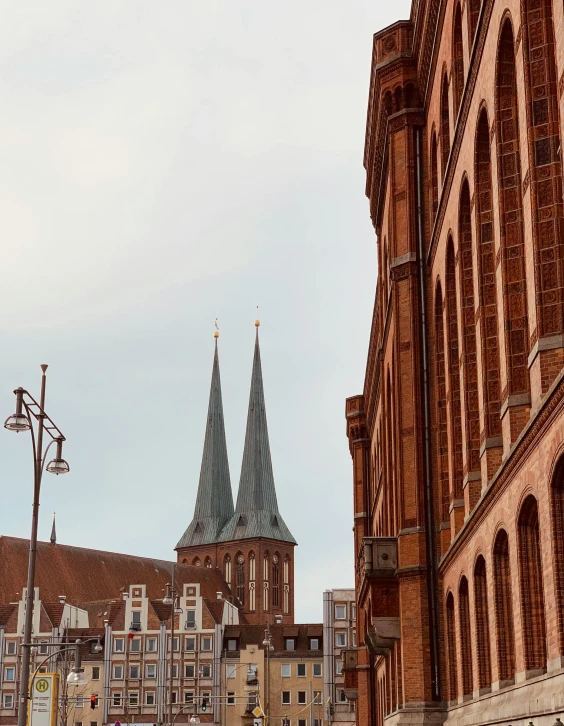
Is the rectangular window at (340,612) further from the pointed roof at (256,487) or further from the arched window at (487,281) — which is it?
the arched window at (487,281)

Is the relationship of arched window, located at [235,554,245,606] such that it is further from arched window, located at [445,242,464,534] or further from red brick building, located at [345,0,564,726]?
arched window, located at [445,242,464,534]

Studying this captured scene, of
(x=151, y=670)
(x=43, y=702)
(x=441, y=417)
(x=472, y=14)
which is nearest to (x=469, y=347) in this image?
(x=472, y=14)

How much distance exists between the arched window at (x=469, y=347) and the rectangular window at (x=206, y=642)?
8807 centimetres

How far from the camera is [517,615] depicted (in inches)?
614

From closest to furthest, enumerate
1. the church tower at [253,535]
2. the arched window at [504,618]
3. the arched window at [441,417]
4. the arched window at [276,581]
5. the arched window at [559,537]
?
the arched window at [559,537] → the arched window at [504,618] → the arched window at [441,417] → the arched window at [276,581] → the church tower at [253,535]

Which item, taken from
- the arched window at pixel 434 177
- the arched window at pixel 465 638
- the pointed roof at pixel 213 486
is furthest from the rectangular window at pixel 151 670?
the arched window at pixel 465 638

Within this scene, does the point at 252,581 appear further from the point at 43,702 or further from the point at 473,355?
the point at 473,355

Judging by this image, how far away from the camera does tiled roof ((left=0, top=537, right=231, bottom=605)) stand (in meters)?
128

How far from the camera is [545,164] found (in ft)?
46.4

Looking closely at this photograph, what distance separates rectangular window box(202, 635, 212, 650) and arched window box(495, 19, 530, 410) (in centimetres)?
9253

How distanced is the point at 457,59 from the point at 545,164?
8.82 meters

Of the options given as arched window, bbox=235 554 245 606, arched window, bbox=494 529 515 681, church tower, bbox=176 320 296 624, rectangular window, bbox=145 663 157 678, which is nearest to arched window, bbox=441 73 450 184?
arched window, bbox=494 529 515 681

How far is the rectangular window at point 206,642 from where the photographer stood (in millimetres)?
104875

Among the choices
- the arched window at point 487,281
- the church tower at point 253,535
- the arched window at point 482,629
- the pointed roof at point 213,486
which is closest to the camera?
A: the arched window at point 487,281
